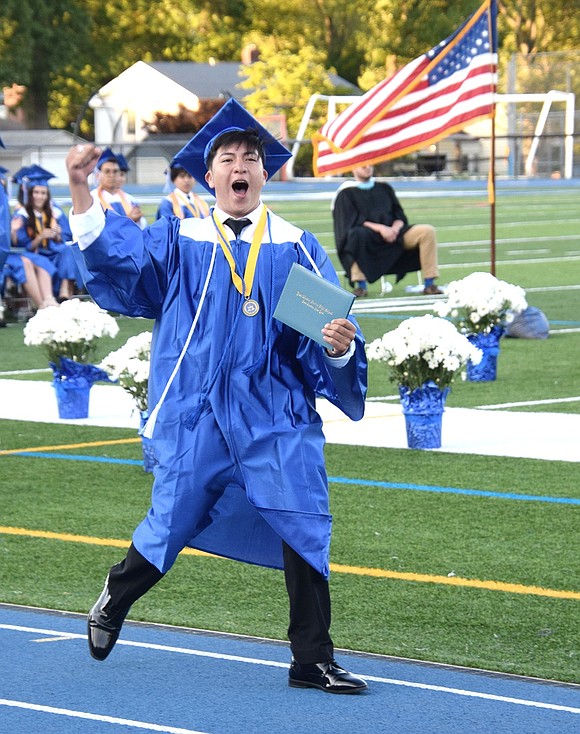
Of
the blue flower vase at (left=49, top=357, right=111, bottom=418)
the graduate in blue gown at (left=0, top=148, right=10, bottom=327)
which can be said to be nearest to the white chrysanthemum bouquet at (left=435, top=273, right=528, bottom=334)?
the blue flower vase at (left=49, top=357, right=111, bottom=418)

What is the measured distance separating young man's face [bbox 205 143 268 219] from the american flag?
9980 millimetres

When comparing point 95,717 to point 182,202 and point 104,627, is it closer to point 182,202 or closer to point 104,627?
point 104,627

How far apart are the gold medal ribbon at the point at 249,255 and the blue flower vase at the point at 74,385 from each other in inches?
220

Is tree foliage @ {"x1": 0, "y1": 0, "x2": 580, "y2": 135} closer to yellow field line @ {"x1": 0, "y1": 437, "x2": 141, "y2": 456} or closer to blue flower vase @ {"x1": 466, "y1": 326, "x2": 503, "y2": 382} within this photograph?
blue flower vase @ {"x1": 466, "y1": 326, "x2": 503, "y2": 382}

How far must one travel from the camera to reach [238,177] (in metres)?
5.27

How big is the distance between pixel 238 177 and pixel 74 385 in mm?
5813

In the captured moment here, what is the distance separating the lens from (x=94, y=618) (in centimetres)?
536

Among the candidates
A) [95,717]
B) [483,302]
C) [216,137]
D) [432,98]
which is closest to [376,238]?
[432,98]

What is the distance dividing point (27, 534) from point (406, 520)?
5.88 feet

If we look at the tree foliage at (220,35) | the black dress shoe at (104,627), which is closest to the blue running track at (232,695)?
the black dress shoe at (104,627)

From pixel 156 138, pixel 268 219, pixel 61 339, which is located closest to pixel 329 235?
pixel 61 339

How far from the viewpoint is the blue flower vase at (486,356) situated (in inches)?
483

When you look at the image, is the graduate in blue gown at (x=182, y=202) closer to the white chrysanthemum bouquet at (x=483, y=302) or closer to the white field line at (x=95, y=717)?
the white chrysanthemum bouquet at (x=483, y=302)

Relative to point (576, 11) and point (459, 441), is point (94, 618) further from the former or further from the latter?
point (576, 11)
